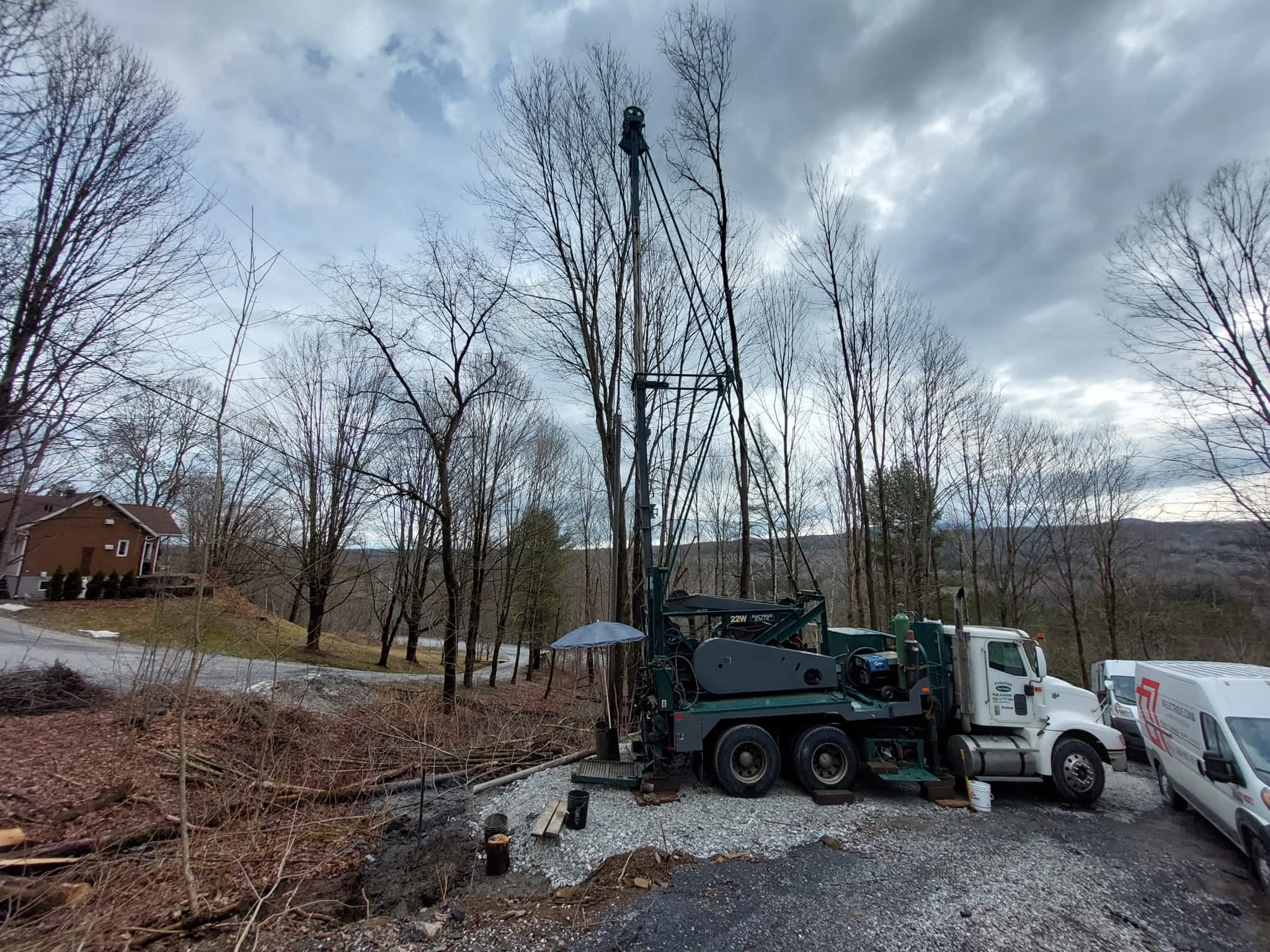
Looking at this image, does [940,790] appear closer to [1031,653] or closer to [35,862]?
[1031,653]

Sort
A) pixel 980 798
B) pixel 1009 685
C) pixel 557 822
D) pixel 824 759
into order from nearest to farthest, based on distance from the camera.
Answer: pixel 557 822, pixel 980 798, pixel 824 759, pixel 1009 685

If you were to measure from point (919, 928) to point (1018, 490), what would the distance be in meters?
24.9

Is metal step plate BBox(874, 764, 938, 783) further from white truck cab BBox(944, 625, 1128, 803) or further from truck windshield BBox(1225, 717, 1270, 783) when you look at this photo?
truck windshield BBox(1225, 717, 1270, 783)

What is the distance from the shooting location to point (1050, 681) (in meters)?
8.09

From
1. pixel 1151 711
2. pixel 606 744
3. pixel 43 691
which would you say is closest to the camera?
pixel 1151 711

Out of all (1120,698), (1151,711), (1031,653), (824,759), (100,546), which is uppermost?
(100,546)

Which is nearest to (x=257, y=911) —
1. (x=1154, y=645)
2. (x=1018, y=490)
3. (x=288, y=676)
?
(x=288, y=676)

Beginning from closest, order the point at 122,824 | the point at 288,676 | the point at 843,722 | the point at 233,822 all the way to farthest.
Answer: the point at 122,824 < the point at 233,822 < the point at 843,722 < the point at 288,676

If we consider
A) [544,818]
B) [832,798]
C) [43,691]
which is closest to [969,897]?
[832,798]

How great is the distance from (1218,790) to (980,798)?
2301 millimetres

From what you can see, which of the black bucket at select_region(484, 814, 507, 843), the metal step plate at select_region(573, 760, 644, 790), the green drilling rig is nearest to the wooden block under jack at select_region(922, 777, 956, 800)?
the green drilling rig

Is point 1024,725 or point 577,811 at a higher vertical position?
point 1024,725

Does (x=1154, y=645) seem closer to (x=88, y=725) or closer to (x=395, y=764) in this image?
(x=395, y=764)

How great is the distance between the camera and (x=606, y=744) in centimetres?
865
